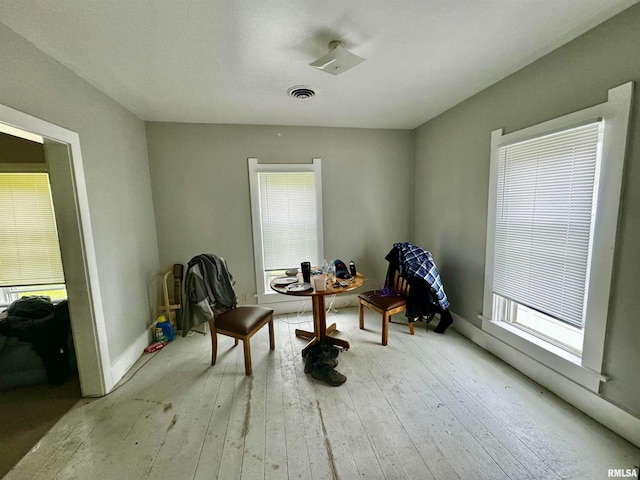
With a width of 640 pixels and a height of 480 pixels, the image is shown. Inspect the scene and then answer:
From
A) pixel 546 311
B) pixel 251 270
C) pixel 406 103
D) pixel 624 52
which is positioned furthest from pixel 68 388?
pixel 624 52

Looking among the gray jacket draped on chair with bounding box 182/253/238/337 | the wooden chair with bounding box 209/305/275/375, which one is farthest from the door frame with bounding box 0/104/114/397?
the wooden chair with bounding box 209/305/275/375

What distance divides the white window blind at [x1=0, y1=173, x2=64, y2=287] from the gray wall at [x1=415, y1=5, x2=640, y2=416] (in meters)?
4.25

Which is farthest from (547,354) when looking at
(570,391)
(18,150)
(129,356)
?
(18,150)

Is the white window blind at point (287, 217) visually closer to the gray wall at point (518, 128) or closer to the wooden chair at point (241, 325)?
the wooden chair at point (241, 325)

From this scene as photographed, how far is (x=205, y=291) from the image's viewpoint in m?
2.33

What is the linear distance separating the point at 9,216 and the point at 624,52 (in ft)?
16.9

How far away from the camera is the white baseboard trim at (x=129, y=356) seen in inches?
83.8

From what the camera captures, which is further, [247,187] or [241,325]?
[247,187]

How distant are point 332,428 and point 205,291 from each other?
5.03 feet

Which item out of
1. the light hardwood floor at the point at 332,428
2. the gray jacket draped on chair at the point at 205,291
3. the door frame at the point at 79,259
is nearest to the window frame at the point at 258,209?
the gray jacket draped on chair at the point at 205,291

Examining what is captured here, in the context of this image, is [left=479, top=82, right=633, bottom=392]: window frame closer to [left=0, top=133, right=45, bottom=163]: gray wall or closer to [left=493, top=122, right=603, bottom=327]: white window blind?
[left=493, top=122, right=603, bottom=327]: white window blind

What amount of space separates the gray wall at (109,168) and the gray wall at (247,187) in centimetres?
25

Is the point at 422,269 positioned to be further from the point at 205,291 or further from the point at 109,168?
the point at 109,168

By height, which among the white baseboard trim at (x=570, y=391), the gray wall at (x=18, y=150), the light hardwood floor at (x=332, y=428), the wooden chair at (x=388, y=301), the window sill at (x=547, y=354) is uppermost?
the gray wall at (x=18, y=150)
